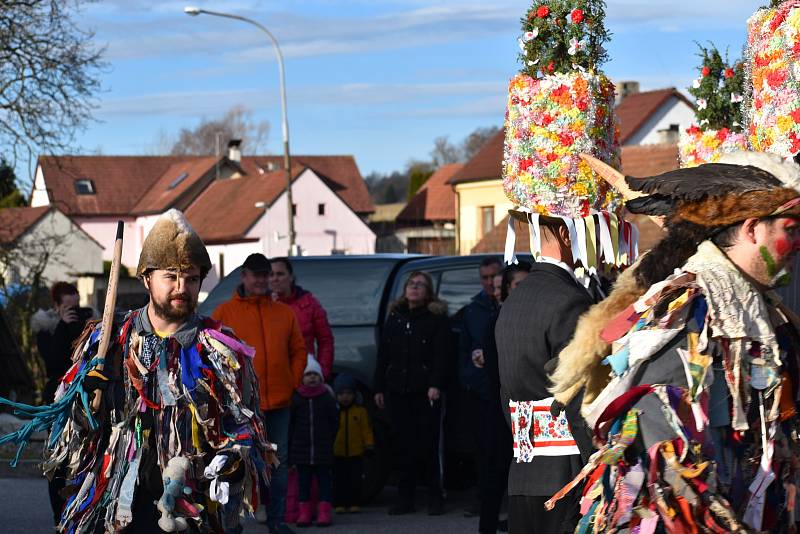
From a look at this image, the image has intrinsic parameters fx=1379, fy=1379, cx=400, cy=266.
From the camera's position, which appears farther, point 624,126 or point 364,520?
point 624,126

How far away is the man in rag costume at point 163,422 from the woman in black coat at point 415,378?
4.78m

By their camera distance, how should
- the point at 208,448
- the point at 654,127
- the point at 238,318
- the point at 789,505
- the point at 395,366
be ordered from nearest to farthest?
the point at 789,505
the point at 208,448
the point at 238,318
the point at 395,366
the point at 654,127

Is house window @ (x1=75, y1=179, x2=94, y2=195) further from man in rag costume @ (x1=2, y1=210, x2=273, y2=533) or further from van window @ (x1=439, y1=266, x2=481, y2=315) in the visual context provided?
man in rag costume @ (x1=2, y1=210, x2=273, y2=533)

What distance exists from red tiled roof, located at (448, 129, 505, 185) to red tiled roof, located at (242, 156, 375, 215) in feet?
65.0

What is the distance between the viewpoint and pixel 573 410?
4023 millimetres

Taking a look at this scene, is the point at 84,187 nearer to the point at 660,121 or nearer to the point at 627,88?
the point at 627,88

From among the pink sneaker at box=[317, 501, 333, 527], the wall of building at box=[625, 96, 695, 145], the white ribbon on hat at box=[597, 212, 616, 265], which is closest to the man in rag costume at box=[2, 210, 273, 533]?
the white ribbon on hat at box=[597, 212, 616, 265]

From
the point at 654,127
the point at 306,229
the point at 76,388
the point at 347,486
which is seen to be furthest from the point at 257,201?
the point at 76,388

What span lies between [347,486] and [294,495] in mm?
521

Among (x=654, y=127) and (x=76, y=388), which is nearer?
(x=76, y=388)

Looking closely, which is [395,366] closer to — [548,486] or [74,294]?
[74,294]

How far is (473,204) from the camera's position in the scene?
5375 centimetres

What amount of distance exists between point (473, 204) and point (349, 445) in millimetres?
43086

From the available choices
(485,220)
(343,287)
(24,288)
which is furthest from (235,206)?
(343,287)
